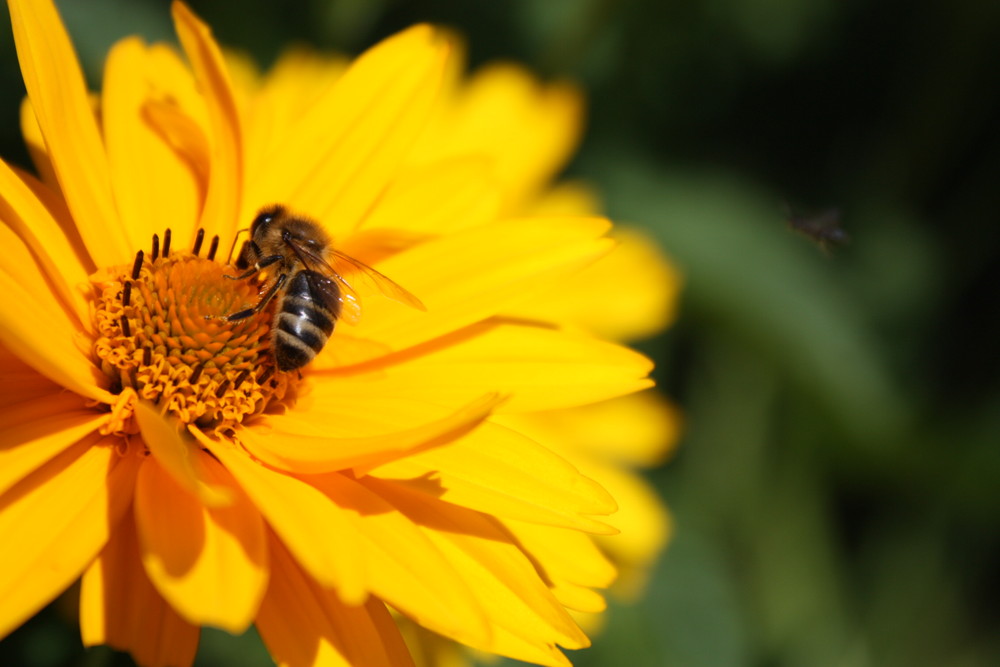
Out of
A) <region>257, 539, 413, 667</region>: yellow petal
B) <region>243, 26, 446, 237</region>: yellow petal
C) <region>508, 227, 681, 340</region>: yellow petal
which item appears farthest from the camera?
<region>508, 227, 681, 340</region>: yellow petal

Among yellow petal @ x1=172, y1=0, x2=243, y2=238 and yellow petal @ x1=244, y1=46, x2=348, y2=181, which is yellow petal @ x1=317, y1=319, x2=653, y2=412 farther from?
yellow petal @ x1=244, y1=46, x2=348, y2=181

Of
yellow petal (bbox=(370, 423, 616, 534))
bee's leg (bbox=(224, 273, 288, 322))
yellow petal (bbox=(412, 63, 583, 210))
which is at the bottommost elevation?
yellow petal (bbox=(370, 423, 616, 534))

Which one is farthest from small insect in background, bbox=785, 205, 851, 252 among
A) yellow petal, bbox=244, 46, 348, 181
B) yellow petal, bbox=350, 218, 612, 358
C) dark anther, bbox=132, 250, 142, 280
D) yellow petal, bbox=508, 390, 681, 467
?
dark anther, bbox=132, 250, 142, 280

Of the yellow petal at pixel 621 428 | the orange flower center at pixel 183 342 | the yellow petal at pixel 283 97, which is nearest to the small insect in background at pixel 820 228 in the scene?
the yellow petal at pixel 621 428

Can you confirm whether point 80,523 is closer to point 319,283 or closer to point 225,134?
point 319,283

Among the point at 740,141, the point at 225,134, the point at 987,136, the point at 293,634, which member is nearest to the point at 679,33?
the point at 740,141

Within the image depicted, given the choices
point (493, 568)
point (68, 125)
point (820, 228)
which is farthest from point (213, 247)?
point (820, 228)

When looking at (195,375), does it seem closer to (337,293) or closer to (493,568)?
(337,293)
